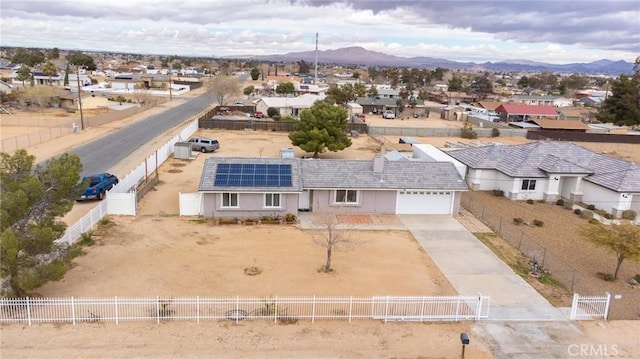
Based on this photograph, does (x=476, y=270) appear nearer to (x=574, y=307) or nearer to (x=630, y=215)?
(x=574, y=307)

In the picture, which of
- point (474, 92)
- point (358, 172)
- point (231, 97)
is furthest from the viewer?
point (474, 92)

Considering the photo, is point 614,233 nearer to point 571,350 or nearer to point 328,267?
point 571,350

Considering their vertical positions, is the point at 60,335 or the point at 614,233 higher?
the point at 614,233

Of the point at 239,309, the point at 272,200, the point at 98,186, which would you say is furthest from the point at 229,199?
the point at 239,309

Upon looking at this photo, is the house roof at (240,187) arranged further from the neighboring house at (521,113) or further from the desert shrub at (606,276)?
the neighboring house at (521,113)

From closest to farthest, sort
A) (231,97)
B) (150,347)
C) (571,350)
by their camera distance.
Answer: (150,347)
(571,350)
(231,97)

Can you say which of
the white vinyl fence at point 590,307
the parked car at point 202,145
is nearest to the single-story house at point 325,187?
the white vinyl fence at point 590,307

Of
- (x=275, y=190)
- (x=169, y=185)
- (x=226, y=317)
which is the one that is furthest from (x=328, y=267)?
(x=169, y=185)

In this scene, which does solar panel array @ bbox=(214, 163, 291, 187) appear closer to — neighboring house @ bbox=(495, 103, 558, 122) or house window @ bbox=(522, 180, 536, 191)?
house window @ bbox=(522, 180, 536, 191)
